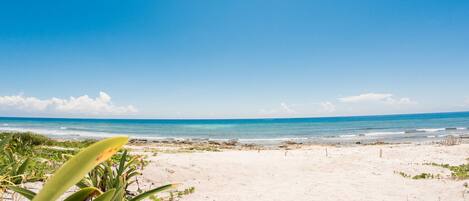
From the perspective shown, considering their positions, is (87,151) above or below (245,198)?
above

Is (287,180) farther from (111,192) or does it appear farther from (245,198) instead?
(111,192)

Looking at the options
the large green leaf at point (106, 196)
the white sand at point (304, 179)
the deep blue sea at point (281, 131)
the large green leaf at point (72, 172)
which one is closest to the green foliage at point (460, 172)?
the white sand at point (304, 179)

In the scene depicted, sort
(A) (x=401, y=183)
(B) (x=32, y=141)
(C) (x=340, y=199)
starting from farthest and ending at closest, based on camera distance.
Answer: (B) (x=32, y=141)
(A) (x=401, y=183)
(C) (x=340, y=199)

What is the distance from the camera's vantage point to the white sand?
9.43 meters

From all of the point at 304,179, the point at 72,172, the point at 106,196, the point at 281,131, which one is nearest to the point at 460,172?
the point at 304,179

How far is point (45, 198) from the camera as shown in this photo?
101cm

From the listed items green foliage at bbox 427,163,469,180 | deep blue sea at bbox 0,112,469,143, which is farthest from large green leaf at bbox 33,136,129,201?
deep blue sea at bbox 0,112,469,143

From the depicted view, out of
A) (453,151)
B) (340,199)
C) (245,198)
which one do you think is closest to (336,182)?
(340,199)

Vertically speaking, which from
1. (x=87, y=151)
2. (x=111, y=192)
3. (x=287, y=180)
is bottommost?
(x=287, y=180)

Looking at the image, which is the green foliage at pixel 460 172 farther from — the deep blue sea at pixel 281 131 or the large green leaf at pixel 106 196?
the deep blue sea at pixel 281 131

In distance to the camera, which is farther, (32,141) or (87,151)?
(32,141)

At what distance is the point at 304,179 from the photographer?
12.0 metres

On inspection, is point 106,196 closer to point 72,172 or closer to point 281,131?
point 72,172

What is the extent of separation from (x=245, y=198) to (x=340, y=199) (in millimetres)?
2321
